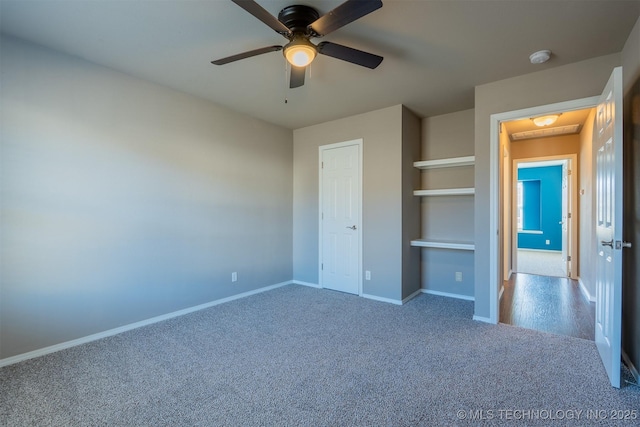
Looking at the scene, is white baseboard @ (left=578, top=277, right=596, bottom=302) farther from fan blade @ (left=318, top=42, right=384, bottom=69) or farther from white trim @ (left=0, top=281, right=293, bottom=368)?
white trim @ (left=0, top=281, right=293, bottom=368)

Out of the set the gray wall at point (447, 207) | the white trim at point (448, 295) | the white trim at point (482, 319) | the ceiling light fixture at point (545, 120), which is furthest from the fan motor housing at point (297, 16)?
the white trim at point (448, 295)

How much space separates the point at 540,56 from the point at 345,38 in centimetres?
170

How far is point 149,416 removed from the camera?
1711mm

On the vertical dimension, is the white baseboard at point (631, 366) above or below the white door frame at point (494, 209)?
below

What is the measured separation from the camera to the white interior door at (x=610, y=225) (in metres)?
1.87

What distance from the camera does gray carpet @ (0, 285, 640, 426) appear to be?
1.71 meters

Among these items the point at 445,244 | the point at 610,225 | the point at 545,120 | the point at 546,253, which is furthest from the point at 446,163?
the point at 546,253

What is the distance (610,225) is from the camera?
200 cm

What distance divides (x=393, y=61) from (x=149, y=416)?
317cm

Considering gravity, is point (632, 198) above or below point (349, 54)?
below

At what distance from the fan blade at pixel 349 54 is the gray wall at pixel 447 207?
2373 mm

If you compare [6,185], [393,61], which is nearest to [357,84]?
[393,61]

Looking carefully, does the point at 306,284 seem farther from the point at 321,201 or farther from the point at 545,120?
the point at 545,120

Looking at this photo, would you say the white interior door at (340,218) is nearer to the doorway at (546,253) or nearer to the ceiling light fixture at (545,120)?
the doorway at (546,253)
